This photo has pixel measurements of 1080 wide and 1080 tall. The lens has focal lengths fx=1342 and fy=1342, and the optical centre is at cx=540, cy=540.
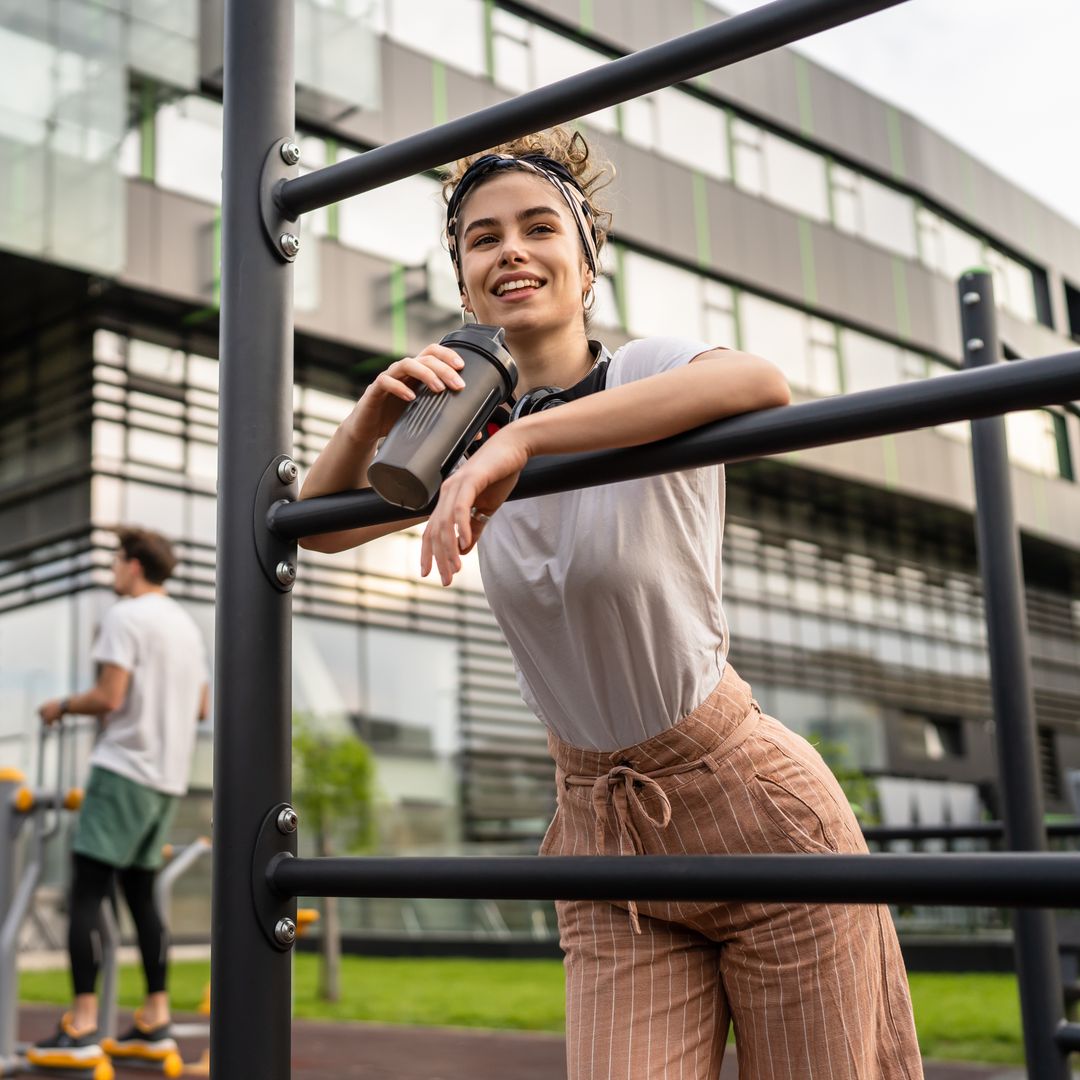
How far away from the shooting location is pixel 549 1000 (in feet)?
26.8

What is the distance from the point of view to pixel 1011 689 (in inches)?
110

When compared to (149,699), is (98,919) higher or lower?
lower

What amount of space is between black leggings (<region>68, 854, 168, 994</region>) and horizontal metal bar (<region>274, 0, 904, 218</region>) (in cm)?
402

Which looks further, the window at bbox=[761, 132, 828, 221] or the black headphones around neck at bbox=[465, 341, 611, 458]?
the window at bbox=[761, 132, 828, 221]

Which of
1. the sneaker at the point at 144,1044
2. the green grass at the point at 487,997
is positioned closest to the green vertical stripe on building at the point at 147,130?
the green grass at the point at 487,997

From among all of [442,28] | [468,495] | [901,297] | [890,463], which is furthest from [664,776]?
[901,297]

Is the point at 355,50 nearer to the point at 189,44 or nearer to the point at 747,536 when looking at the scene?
the point at 189,44

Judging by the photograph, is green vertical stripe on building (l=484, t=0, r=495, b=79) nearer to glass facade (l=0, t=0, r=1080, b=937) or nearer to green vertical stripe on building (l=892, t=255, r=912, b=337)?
glass facade (l=0, t=0, r=1080, b=937)

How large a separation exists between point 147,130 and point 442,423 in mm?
13927

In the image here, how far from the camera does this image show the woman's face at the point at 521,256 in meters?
1.69

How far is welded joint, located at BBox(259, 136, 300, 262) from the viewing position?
4.74 ft

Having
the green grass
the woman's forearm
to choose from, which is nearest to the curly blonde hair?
the woman's forearm

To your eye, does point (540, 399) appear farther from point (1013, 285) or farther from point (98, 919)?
point (1013, 285)

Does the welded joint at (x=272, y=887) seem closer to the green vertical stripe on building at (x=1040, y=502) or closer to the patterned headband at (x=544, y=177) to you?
the patterned headband at (x=544, y=177)
